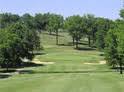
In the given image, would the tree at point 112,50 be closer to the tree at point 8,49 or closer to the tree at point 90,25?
the tree at point 8,49

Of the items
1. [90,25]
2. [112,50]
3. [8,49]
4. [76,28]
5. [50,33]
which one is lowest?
[112,50]

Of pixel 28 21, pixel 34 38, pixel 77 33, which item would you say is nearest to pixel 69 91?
pixel 34 38

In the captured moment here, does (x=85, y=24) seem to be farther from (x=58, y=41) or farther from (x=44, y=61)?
(x=44, y=61)

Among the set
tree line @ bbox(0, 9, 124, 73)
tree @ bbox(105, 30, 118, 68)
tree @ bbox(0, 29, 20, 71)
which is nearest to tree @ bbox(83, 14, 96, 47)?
tree line @ bbox(0, 9, 124, 73)

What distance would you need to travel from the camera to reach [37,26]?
192m

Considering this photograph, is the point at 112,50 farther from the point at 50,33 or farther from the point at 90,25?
the point at 50,33

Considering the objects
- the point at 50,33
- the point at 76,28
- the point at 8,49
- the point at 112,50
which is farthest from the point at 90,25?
the point at 8,49

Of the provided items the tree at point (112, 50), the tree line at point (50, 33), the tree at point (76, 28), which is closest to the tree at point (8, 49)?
the tree line at point (50, 33)

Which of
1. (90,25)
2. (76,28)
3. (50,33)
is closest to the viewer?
(76,28)

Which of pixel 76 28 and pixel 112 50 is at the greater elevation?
pixel 76 28

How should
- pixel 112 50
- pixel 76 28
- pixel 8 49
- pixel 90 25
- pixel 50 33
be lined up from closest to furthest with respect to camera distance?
pixel 8 49
pixel 112 50
pixel 76 28
pixel 90 25
pixel 50 33

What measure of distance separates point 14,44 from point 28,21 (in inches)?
4199

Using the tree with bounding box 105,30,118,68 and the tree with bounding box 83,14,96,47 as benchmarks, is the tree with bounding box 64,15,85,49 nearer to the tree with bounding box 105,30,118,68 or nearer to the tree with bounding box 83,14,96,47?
the tree with bounding box 83,14,96,47

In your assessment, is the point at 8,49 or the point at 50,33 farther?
the point at 50,33
